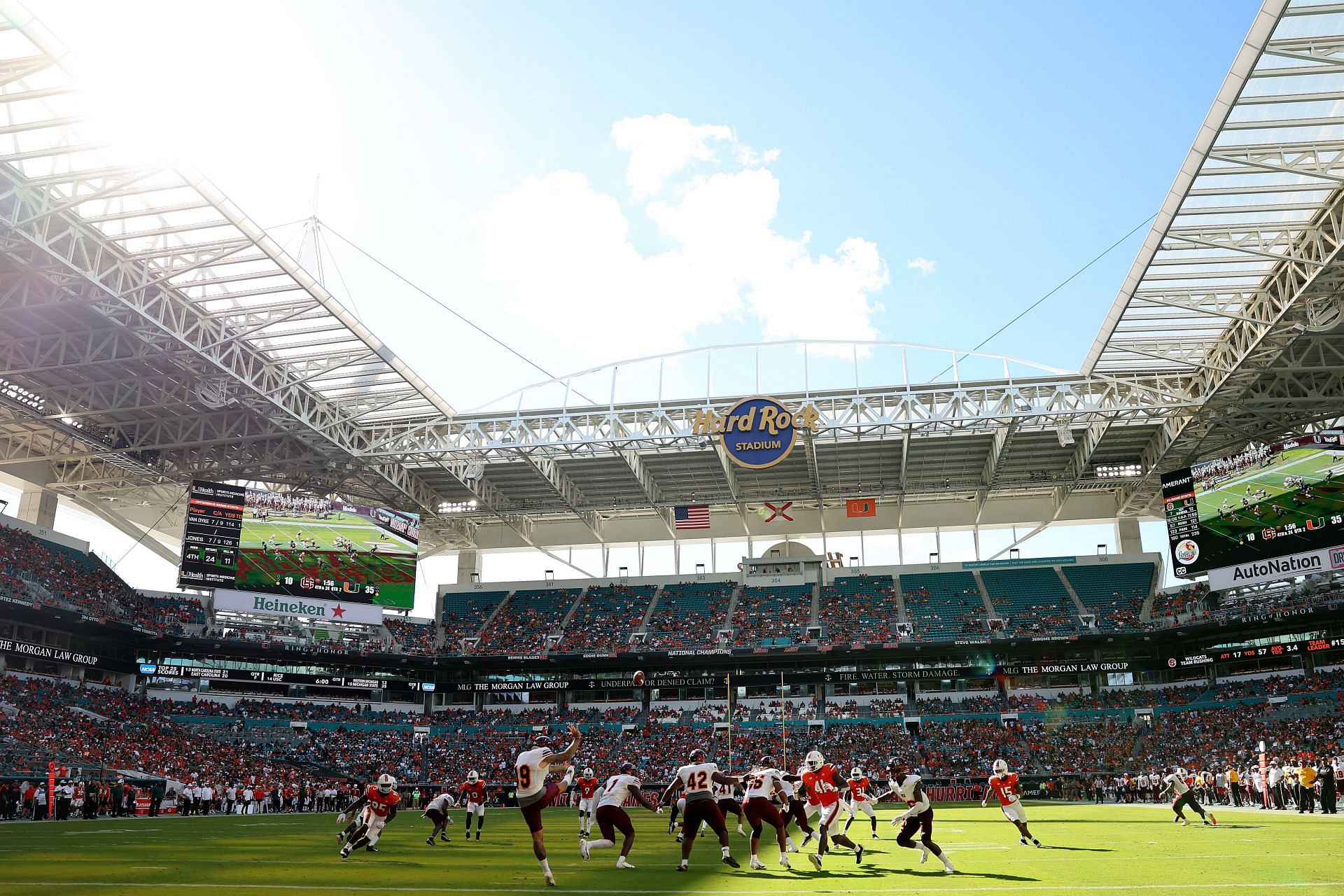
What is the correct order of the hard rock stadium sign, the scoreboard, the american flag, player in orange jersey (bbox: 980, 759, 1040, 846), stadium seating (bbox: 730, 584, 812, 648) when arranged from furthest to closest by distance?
1. stadium seating (bbox: 730, 584, 812, 648)
2. the american flag
3. the scoreboard
4. the hard rock stadium sign
5. player in orange jersey (bbox: 980, 759, 1040, 846)

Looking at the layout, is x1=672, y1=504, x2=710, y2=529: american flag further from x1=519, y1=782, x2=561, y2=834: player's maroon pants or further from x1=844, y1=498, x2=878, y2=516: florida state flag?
x1=519, y1=782, x2=561, y2=834: player's maroon pants

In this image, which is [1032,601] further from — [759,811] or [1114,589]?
[759,811]

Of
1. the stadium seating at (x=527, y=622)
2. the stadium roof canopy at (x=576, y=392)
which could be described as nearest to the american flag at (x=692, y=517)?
the stadium roof canopy at (x=576, y=392)

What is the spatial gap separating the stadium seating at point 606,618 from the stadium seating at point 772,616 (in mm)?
6349

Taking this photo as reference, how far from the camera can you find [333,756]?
2108 inches

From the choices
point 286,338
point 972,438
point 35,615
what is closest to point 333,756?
point 35,615

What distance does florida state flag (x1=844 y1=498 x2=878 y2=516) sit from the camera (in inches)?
2285

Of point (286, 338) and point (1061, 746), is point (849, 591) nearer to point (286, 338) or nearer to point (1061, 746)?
point (1061, 746)

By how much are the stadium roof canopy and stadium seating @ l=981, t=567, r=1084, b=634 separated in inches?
146

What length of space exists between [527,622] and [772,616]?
51.1ft

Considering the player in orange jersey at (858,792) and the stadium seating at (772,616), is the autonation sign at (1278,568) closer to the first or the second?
the stadium seating at (772,616)

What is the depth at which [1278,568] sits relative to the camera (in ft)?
151

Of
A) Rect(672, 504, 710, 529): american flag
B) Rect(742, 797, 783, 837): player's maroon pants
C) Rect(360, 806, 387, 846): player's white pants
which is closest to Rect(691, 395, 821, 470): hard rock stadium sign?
Rect(672, 504, 710, 529): american flag

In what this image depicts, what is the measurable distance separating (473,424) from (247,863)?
3235cm
